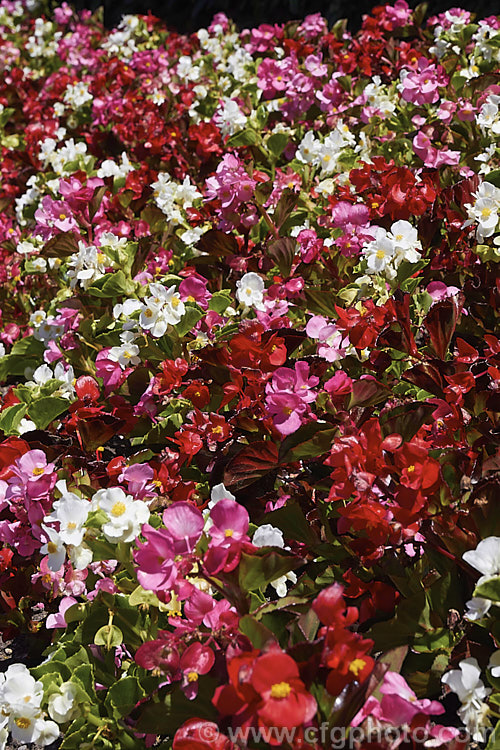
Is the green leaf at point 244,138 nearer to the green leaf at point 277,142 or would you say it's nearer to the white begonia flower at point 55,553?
the green leaf at point 277,142

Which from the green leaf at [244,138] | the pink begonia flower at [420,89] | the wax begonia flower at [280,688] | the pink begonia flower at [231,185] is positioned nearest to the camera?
the wax begonia flower at [280,688]

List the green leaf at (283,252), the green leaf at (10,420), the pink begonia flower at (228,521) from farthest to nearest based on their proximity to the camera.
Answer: the green leaf at (283,252) → the green leaf at (10,420) → the pink begonia flower at (228,521)

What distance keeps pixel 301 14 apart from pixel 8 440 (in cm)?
425

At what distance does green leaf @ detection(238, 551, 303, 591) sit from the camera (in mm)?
953

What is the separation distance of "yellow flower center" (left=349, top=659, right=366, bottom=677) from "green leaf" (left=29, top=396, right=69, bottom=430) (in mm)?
942

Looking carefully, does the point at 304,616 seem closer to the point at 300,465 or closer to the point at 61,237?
the point at 300,465

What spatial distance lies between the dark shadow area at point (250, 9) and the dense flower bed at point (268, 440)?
5.32 feet

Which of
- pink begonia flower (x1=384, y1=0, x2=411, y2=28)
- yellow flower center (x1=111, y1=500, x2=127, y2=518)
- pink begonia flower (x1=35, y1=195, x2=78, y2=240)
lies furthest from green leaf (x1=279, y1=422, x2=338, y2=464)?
pink begonia flower (x1=384, y1=0, x2=411, y2=28)

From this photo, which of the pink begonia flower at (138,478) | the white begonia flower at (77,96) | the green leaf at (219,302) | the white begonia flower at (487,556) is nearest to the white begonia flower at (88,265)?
the green leaf at (219,302)

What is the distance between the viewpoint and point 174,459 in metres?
1.41

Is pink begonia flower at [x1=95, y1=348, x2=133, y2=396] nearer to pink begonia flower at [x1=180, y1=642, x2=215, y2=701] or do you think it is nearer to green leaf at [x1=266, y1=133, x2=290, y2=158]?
pink begonia flower at [x1=180, y1=642, x2=215, y2=701]

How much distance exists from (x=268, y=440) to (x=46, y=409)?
52cm

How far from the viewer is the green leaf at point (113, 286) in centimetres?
180

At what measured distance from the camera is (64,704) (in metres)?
1.07
